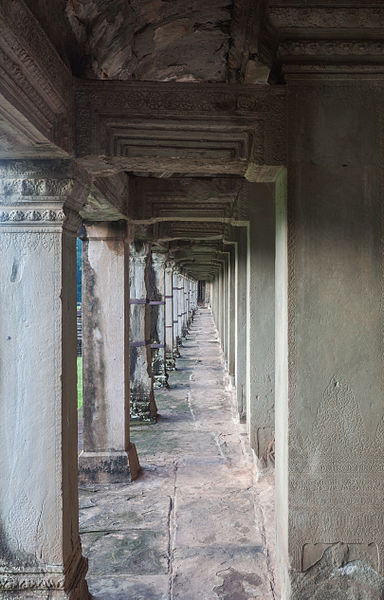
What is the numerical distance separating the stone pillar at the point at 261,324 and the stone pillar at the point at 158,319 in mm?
5418

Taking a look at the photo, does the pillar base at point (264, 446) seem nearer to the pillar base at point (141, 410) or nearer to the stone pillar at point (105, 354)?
the stone pillar at point (105, 354)

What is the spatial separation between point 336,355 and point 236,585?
204 cm

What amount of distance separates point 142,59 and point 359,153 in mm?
1710

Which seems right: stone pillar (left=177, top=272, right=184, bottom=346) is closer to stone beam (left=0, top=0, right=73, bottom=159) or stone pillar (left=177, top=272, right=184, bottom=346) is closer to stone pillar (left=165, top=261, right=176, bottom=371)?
stone pillar (left=165, top=261, right=176, bottom=371)

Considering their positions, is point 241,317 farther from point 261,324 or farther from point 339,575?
point 339,575

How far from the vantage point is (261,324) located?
5.55 metres

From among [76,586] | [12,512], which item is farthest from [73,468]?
[76,586]

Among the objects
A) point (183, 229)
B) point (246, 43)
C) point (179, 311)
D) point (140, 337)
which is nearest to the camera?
point (246, 43)

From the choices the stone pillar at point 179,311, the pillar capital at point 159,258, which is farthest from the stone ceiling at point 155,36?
the stone pillar at point 179,311

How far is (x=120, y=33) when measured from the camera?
303cm

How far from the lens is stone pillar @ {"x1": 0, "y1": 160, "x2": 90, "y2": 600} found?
296cm

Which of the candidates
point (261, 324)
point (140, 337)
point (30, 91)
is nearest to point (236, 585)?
point (261, 324)

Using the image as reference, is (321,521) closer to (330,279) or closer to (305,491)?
(305,491)

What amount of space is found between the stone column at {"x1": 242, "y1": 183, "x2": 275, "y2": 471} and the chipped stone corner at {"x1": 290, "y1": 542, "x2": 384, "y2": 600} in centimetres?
264
